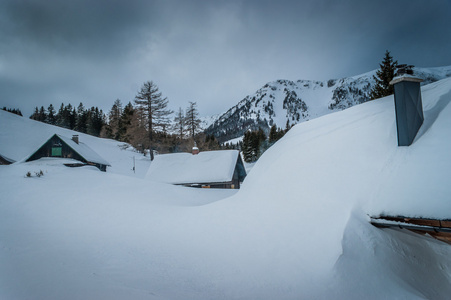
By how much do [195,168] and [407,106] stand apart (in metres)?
20.2

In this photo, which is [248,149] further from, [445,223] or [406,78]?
[445,223]

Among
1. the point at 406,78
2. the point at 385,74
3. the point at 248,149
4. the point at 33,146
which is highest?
the point at 385,74

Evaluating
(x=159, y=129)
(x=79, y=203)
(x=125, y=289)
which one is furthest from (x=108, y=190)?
(x=159, y=129)

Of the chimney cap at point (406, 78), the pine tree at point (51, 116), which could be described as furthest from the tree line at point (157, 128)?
the chimney cap at point (406, 78)

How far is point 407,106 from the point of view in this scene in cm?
559

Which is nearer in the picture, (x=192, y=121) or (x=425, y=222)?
(x=425, y=222)

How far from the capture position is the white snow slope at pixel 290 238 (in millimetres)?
4086

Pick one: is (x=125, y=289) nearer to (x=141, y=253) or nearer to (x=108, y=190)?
(x=141, y=253)

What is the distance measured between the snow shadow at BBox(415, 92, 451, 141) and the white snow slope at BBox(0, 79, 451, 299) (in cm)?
3

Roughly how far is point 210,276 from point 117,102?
72873 mm

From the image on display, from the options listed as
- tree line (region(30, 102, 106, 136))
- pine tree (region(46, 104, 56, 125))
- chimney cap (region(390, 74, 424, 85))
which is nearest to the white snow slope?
chimney cap (region(390, 74, 424, 85))

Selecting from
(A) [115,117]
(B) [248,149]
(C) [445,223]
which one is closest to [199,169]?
(C) [445,223]

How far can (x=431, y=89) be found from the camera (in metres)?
7.11

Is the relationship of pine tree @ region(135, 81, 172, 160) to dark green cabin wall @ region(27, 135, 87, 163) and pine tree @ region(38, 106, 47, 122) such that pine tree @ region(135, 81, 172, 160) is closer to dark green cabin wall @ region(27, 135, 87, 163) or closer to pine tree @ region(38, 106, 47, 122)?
dark green cabin wall @ region(27, 135, 87, 163)
